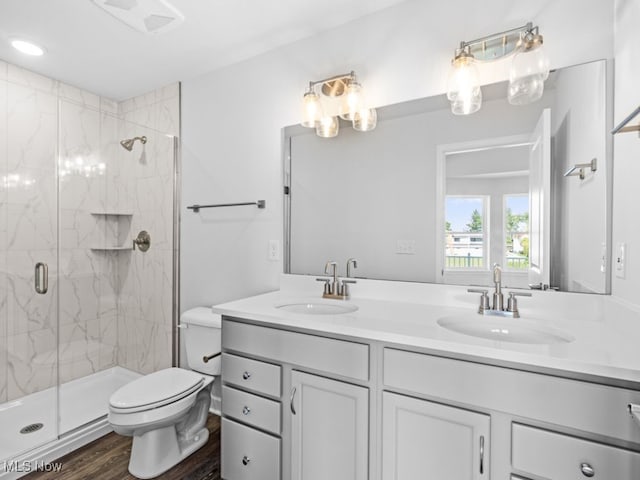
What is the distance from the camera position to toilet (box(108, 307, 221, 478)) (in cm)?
166

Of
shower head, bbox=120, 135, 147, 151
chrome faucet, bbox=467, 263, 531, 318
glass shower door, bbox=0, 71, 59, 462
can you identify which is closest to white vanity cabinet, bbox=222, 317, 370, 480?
chrome faucet, bbox=467, 263, 531, 318

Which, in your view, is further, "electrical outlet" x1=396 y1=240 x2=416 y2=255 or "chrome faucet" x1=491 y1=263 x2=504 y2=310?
"electrical outlet" x1=396 y1=240 x2=416 y2=255

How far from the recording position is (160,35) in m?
1.96

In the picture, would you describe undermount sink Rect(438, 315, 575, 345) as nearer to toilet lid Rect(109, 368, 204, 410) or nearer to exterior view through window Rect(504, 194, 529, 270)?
exterior view through window Rect(504, 194, 529, 270)

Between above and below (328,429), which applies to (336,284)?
above

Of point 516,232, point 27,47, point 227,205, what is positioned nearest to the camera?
point 516,232

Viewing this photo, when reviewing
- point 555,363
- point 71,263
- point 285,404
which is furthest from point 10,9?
point 555,363

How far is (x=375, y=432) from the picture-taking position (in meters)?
1.20

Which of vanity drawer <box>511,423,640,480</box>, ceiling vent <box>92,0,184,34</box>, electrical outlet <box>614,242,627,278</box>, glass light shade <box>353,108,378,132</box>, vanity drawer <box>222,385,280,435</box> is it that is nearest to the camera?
vanity drawer <box>511,423,640,480</box>

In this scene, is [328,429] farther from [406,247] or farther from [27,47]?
[27,47]

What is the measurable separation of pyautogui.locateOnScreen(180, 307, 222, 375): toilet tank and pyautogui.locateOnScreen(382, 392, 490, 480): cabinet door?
119 cm

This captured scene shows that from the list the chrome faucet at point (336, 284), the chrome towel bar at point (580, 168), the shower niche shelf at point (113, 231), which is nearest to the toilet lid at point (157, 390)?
the chrome faucet at point (336, 284)

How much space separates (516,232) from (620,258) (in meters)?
0.35

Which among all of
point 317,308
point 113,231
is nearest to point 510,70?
point 317,308
